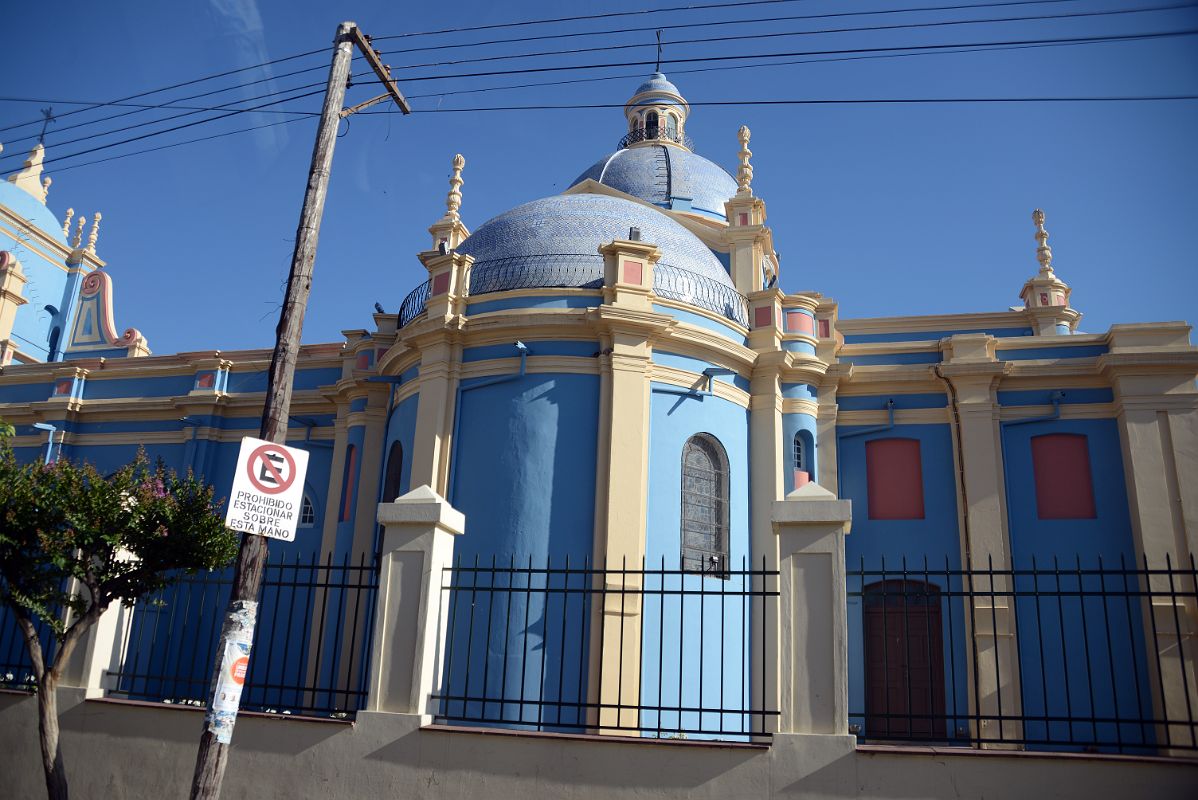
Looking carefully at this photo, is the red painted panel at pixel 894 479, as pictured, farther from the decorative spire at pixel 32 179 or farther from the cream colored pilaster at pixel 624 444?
the decorative spire at pixel 32 179

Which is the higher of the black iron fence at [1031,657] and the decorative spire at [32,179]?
the decorative spire at [32,179]

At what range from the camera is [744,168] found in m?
20.2

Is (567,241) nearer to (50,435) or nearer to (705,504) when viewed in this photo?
(705,504)

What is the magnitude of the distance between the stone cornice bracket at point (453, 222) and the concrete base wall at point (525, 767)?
1273cm

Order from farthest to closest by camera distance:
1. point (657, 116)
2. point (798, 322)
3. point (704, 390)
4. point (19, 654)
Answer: point (657, 116) < point (798, 322) < point (19, 654) < point (704, 390)

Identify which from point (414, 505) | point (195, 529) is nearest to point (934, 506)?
point (414, 505)

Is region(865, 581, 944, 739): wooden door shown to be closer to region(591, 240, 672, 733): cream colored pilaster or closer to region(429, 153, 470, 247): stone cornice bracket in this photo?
region(591, 240, 672, 733): cream colored pilaster

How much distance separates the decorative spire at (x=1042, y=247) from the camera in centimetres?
2275

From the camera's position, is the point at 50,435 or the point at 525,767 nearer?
the point at 525,767

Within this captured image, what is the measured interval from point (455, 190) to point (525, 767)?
49.0ft

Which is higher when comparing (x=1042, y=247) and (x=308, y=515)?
(x=1042, y=247)

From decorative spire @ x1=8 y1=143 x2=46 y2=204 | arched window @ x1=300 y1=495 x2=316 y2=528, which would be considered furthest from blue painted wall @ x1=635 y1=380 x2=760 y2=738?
decorative spire @ x1=8 y1=143 x2=46 y2=204

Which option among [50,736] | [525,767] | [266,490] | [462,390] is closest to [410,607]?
[525,767]

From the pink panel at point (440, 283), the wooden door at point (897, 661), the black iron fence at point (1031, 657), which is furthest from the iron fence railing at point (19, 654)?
the wooden door at point (897, 661)
